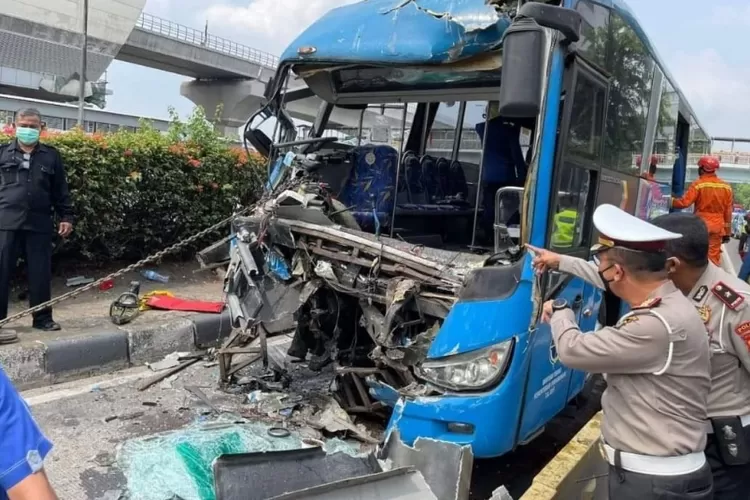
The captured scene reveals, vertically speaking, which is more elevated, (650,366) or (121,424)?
(650,366)

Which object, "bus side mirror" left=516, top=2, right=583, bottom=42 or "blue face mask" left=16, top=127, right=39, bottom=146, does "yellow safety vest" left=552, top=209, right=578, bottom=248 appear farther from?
"blue face mask" left=16, top=127, right=39, bottom=146

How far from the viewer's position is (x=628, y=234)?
2.09 meters

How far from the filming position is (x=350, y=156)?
209 inches

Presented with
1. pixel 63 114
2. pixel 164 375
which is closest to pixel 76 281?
pixel 164 375

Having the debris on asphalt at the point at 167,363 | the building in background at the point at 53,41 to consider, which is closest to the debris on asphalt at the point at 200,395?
the debris on asphalt at the point at 167,363

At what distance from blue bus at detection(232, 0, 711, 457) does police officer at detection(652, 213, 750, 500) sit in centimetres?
96

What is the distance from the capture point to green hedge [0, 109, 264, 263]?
6535 millimetres

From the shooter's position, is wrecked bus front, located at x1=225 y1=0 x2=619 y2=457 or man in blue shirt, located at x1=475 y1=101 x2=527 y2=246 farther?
man in blue shirt, located at x1=475 y1=101 x2=527 y2=246

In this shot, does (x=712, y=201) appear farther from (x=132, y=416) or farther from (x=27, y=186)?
(x=27, y=186)

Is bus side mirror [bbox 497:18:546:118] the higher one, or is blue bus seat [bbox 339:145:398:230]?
bus side mirror [bbox 497:18:546:118]

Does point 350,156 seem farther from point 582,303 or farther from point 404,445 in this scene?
point 404,445

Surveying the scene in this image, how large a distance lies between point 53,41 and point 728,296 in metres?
41.3

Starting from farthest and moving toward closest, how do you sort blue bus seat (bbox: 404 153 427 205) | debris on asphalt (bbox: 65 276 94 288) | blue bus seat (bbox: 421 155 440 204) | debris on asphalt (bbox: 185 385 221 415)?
debris on asphalt (bbox: 65 276 94 288) → blue bus seat (bbox: 421 155 440 204) → blue bus seat (bbox: 404 153 427 205) → debris on asphalt (bbox: 185 385 221 415)

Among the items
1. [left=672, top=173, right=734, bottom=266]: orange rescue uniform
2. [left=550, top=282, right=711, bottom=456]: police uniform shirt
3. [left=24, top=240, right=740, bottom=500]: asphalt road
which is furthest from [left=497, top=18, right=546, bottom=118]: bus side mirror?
[left=672, top=173, right=734, bottom=266]: orange rescue uniform
